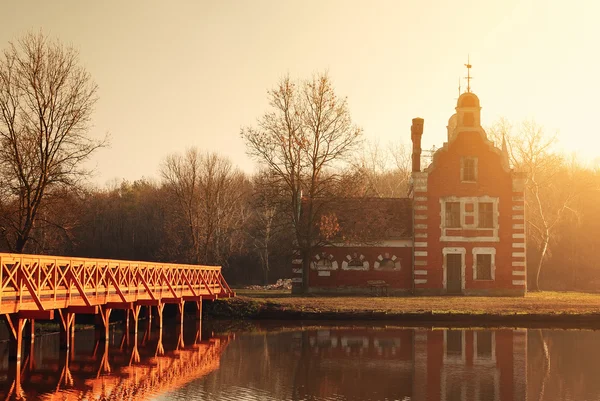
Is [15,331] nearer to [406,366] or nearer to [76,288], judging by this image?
[76,288]

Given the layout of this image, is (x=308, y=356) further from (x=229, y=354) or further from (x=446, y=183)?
(x=446, y=183)

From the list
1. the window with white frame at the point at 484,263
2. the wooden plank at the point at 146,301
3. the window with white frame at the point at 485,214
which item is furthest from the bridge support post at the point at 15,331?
the window with white frame at the point at 485,214


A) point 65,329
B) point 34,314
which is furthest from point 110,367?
point 34,314

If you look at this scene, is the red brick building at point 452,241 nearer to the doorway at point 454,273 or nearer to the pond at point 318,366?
the doorway at point 454,273

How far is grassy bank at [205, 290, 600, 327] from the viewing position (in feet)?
109

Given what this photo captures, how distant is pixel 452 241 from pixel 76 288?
27.9 metres

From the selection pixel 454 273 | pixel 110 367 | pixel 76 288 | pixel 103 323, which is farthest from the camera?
pixel 454 273

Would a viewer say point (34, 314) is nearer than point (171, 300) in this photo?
Yes

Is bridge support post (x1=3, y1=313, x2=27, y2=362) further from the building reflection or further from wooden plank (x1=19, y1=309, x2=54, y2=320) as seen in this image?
Answer: the building reflection

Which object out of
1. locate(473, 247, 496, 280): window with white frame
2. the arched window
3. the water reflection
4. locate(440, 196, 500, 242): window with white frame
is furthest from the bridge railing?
locate(473, 247, 496, 280): window with white frame

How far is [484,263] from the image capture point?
45.3m

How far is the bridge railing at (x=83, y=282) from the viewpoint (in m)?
18.2

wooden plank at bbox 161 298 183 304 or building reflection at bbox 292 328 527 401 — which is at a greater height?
wooden plank at bbox 161 298 183 304

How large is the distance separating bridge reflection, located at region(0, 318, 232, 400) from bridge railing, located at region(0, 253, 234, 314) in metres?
1.59
